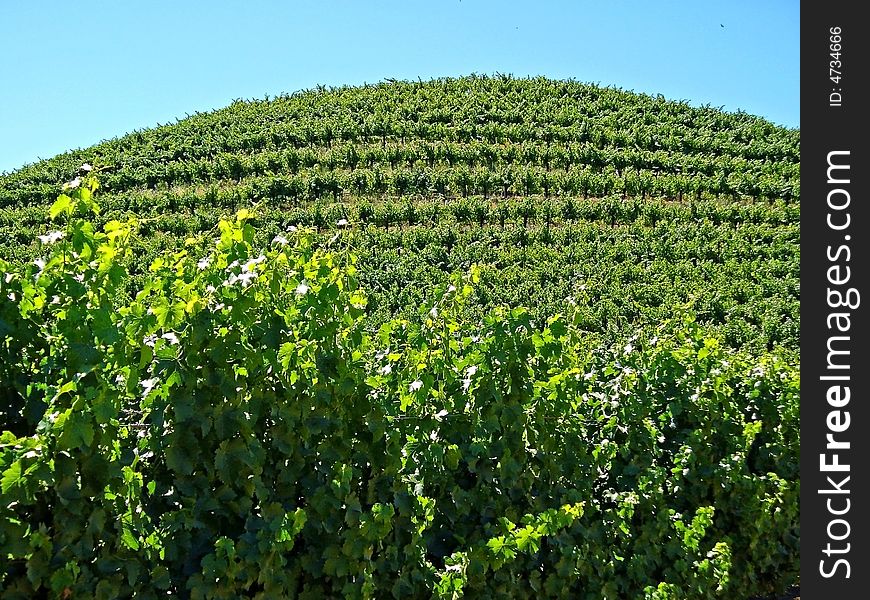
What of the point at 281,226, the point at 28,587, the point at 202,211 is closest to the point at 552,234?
the point at 281,226

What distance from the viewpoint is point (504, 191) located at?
Result: 24.6m

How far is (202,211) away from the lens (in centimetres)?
2278

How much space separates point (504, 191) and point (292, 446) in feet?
71.7

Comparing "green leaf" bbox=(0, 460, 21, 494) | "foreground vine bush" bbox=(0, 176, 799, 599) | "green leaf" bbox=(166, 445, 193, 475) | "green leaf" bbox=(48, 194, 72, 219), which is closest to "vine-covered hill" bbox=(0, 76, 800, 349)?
"foreground vine bush" bbox=(0, 176, 799, 599)

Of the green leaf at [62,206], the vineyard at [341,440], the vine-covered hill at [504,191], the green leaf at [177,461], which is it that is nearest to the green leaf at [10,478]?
the vineyard at [341,440]

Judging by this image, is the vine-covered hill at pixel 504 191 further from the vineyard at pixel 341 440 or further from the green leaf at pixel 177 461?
the green leaf at pixel 177 461

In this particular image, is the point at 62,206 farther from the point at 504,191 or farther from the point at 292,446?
the point at 504,191

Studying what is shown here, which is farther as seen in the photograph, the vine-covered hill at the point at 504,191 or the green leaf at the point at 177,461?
the vine-covered hill at the point at 504,191

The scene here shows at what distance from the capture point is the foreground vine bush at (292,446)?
9.44ft

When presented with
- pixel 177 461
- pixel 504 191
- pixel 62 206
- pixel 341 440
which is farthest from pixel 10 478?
pixel 504 191

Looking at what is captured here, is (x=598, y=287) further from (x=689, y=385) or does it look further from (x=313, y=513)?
(x=313, y=513)

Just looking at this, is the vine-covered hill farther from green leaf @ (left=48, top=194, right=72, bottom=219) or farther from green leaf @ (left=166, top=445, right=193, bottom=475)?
green leaf @ (left=48, top=194, right=72, bottom=219)

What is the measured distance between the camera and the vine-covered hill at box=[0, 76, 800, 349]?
17.2 meters

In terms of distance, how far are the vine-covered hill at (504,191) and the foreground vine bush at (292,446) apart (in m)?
8.38
